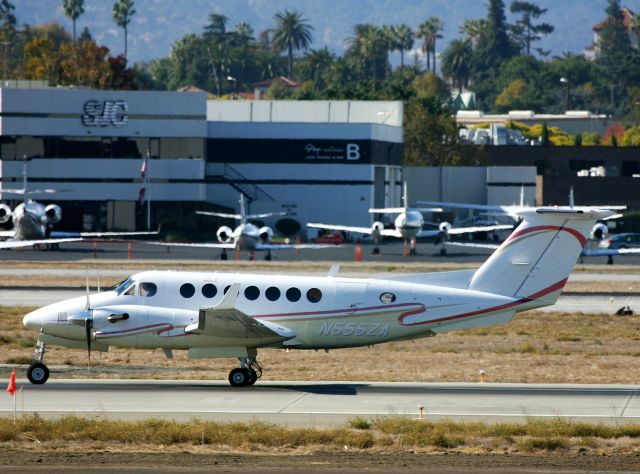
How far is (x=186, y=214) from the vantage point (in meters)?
97.2

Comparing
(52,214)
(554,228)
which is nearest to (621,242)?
(52,214)

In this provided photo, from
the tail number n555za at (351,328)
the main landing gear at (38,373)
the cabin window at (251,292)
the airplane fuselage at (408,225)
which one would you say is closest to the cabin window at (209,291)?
the cabin window at (251,292)

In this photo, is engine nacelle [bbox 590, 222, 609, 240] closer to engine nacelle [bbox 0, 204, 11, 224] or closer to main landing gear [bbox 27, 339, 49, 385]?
engine nacelle [bbox 0, 204, 11, 224]

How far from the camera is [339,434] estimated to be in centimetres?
2203

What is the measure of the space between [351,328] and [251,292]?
7.50 ft

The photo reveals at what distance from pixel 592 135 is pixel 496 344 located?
123 metres

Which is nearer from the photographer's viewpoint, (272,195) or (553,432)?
(553,432)

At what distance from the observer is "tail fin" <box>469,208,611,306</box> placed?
28.3m

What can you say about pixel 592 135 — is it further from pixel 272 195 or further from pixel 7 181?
pixel 7 181

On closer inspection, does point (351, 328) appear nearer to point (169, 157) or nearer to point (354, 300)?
point (354, 300)

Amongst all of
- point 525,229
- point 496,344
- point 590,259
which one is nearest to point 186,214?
point 590,259

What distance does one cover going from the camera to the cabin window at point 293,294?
28266mm

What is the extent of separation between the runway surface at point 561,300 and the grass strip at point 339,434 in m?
23.2

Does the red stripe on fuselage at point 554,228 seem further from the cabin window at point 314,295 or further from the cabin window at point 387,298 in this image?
the cabin window at point 314,295
